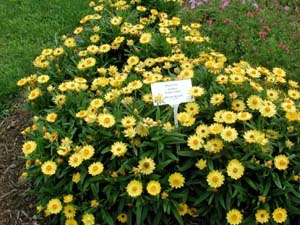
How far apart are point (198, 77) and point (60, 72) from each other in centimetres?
124

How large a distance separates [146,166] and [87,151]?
16.4 inches

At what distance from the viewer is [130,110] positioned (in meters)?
3.60

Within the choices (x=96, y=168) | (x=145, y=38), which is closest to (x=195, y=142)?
(x=96, y=168)

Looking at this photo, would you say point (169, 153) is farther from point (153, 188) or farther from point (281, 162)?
point (281, 162)

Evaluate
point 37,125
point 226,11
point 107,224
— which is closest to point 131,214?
point 107,224

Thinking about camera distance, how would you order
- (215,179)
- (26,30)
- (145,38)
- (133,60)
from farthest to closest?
(26,30) < (145,38) < (133,60) < (215,179)

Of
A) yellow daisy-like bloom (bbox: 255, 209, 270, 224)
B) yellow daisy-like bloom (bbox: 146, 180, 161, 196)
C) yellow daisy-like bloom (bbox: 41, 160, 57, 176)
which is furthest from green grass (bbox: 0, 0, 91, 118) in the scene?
yellow daisy-like bloom (bbox: 255, 209, 270, 224)

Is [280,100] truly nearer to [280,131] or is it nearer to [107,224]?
[280,131]

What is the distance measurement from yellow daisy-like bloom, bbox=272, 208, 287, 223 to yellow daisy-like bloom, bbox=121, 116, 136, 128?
107 centimetres

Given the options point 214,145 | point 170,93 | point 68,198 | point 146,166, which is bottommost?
point 68,198

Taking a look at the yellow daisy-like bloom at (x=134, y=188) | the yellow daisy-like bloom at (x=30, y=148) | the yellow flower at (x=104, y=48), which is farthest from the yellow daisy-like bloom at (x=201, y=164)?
the yellow flower at (x=104, y=48)

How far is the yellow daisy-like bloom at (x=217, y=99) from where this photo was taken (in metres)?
3.54

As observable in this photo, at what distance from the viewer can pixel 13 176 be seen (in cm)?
418

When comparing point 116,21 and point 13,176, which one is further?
point 116,21
